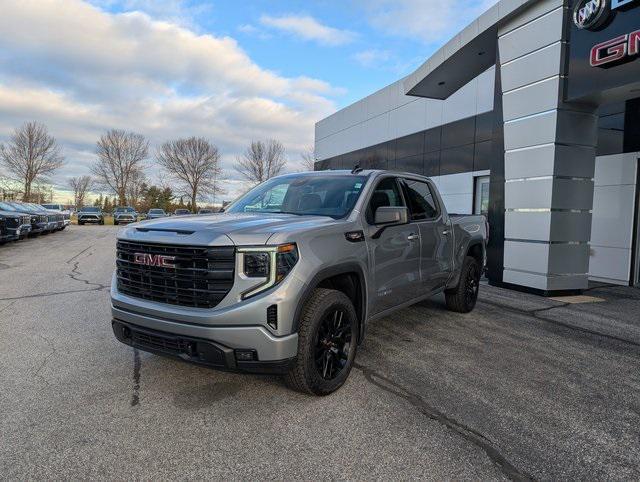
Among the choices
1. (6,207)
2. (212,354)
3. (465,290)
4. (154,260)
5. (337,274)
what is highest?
(6,207)

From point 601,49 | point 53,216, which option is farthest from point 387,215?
point 53,216

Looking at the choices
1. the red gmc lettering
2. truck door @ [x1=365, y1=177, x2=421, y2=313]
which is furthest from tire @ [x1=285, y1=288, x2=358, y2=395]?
the red gmc lettering

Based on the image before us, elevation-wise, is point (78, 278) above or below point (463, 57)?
below

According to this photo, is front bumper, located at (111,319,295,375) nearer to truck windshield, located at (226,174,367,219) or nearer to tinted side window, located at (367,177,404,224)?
truck windshield, located at (226,174,367,219)

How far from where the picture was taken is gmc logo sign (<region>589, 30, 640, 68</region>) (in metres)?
6.64

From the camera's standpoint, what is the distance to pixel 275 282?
3109 mm

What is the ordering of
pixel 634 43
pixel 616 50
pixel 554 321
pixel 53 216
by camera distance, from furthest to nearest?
pixel 53 216 < pixel 616 50 < pixel 634 43 < pixel 554 321

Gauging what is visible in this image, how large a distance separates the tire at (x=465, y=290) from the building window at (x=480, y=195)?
952 cm

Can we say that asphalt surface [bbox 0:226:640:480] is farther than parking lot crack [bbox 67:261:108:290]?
No

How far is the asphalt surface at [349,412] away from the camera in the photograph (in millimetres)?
2633

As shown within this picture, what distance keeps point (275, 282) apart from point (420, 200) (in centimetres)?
283

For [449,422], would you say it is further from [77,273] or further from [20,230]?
[20,230]

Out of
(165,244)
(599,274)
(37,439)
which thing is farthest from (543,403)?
(599,274)

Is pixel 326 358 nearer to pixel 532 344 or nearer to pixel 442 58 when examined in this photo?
pixel 532 344
